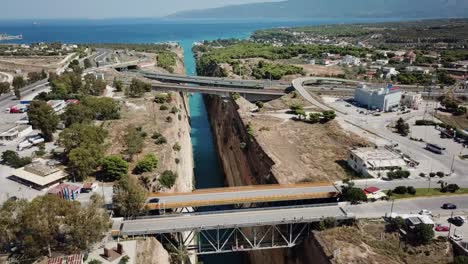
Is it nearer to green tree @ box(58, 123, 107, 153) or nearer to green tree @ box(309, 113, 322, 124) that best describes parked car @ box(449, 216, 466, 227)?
green tree @ box(309, 113, 322, 124)

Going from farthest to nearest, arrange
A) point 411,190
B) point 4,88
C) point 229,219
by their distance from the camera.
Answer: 1. point 4,88
2. point 411,190
3. point 229,219

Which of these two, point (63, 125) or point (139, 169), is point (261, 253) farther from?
point (63, 125)

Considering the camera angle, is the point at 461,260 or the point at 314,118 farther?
Answer: the point at 314,118

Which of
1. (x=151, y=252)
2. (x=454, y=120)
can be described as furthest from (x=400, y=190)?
(x=454, y=120)

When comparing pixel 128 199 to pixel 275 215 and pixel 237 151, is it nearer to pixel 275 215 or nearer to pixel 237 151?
pixel 275 215

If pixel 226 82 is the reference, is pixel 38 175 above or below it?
below

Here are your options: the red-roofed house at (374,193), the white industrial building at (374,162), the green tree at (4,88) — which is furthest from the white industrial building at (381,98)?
the green tree at (4,88)
